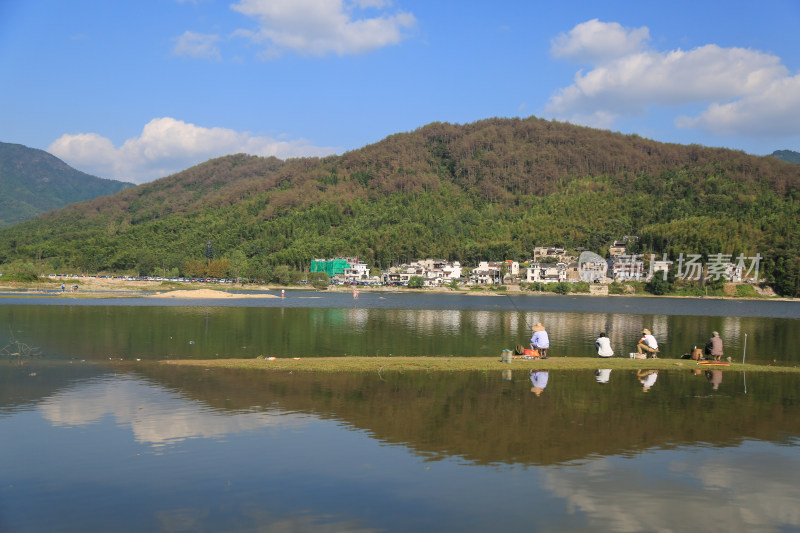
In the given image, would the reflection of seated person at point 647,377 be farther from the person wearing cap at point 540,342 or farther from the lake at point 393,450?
the person wearing cap at point 540,342

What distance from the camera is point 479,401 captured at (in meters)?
15.8

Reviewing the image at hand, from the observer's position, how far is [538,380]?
18.8 meters

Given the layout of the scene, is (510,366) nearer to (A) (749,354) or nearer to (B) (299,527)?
(B) (299,527)

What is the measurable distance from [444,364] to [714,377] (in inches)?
355

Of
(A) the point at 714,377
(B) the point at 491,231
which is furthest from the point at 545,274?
(A) the point at 714,377

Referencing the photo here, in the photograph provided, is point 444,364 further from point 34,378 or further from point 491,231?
point 491,231

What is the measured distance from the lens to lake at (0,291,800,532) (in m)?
9.06

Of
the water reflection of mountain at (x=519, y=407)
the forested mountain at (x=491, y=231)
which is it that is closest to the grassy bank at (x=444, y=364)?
the water reflection of mountain at (x=519, y=407)

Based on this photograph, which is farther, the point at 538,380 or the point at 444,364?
the point at 444,364

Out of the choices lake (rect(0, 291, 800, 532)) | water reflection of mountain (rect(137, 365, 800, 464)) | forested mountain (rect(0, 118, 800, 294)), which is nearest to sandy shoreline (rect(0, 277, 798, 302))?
forested mountain (rect(0, 118, 800, 294))

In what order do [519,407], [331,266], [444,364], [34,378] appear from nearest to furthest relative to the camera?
[519,407], [34,378], [444,364], [331,266]

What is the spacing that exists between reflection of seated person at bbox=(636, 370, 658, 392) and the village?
10586 centimetres

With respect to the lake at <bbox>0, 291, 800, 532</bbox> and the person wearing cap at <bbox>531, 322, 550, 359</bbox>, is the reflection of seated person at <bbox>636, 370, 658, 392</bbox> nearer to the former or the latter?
the lake at <bbox>0, 291, 800, 532</bbox>

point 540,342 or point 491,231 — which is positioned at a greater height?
point 491,231
